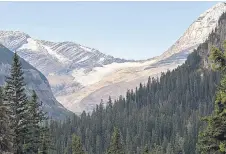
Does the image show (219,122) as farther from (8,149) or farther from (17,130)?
(17,130)

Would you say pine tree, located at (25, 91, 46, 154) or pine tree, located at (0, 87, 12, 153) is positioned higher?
pine tree, located at (0, 87, 12, 153)

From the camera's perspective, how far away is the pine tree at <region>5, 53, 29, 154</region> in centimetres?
4494

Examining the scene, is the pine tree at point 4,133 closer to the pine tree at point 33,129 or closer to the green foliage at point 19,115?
the green foliage at point 19,115

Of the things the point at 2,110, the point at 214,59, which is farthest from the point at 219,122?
the point at 2,110

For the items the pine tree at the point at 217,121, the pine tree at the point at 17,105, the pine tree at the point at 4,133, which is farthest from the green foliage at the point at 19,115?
the pine tree at the point at 217,121

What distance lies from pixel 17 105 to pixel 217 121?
84.8 feet

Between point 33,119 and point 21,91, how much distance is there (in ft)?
14.3

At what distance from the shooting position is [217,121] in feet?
85.2

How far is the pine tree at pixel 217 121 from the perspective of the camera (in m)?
25.9

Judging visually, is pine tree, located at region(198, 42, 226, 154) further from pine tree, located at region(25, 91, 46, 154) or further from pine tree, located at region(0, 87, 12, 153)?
pine tree, located at region(25, 91, 46, 154)

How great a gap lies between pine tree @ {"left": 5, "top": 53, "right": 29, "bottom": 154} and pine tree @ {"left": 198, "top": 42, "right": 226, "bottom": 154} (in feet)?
79.1

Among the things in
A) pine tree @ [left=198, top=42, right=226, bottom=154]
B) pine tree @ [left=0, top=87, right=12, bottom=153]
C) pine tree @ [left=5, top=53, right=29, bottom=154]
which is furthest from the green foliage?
pine tree @ [left=198, top=42, right=226, bottom=154]

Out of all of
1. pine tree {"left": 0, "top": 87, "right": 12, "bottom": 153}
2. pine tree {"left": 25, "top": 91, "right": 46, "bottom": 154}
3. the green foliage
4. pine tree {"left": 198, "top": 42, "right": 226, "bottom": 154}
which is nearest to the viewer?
pine tree {"left": 198, "top": 42, "right": 226, "bottom": 154}

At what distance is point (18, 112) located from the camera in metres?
45.1
